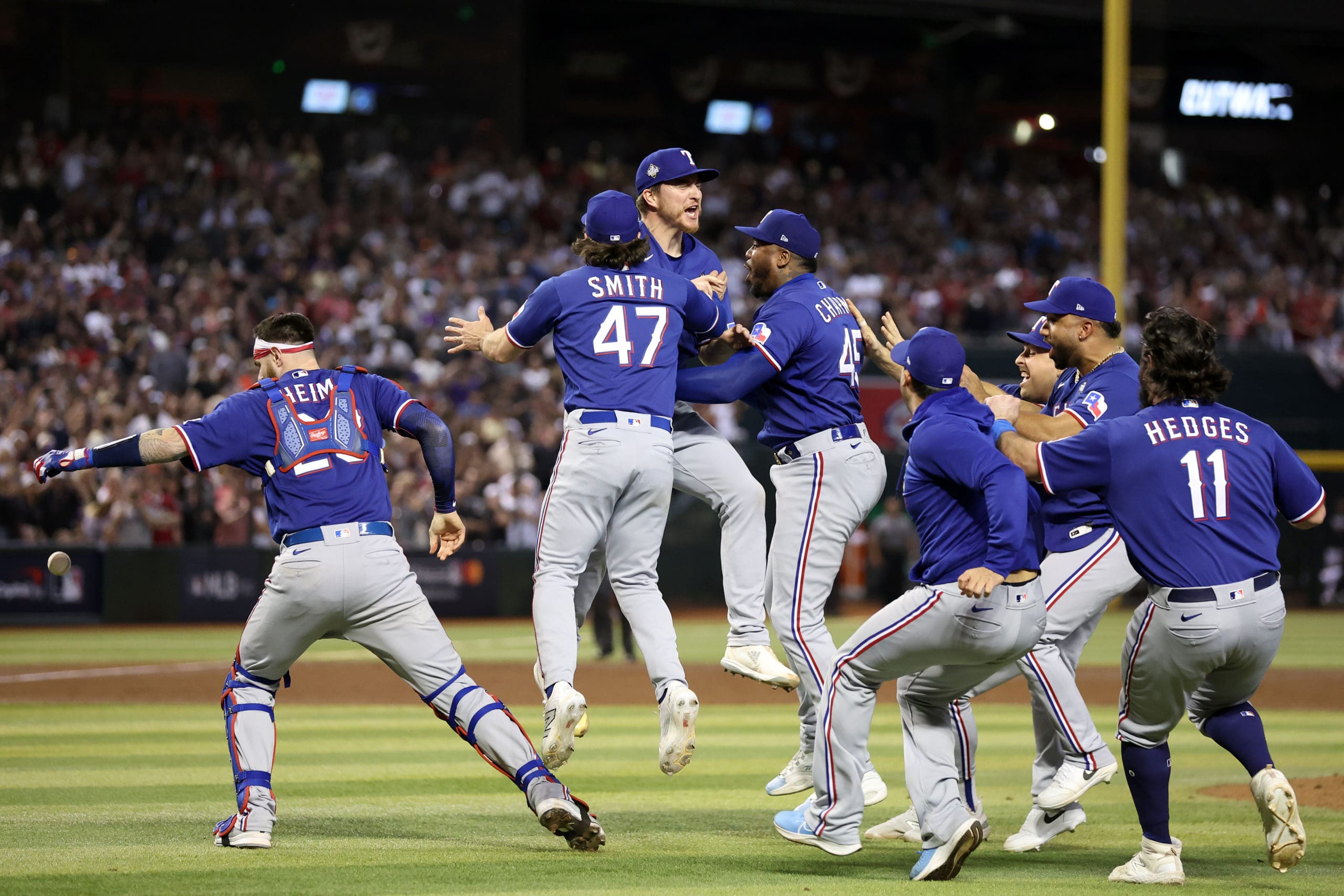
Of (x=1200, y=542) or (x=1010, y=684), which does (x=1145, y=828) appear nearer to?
(x=1200, y=542)

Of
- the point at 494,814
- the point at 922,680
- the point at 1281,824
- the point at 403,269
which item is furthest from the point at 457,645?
the point at 1281,824

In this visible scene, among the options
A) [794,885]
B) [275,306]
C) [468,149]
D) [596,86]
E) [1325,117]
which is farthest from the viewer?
[1325,117]

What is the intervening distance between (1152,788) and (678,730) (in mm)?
1810

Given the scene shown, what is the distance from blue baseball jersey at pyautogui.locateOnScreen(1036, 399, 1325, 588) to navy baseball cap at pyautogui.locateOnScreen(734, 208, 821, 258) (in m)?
1.70

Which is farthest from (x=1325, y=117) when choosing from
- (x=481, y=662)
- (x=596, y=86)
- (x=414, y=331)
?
(x=481, y=662)

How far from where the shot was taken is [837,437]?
659 centimetres

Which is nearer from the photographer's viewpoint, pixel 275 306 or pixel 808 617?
pixel 808 617

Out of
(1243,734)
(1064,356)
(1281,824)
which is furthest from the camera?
(1064,356)

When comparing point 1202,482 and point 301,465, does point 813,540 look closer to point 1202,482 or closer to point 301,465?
point 1202,482

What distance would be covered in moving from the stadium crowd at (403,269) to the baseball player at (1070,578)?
1033cm

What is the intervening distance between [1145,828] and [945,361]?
1925 millimetres

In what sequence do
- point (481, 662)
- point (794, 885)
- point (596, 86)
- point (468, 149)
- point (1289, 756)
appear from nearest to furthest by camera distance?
point (794, 885) → point (1289, 756) → point (481, 662) → point (468, 149) → point (596, 86)

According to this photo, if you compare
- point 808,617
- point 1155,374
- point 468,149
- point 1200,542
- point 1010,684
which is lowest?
point 1010,684

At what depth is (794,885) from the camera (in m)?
5.36
